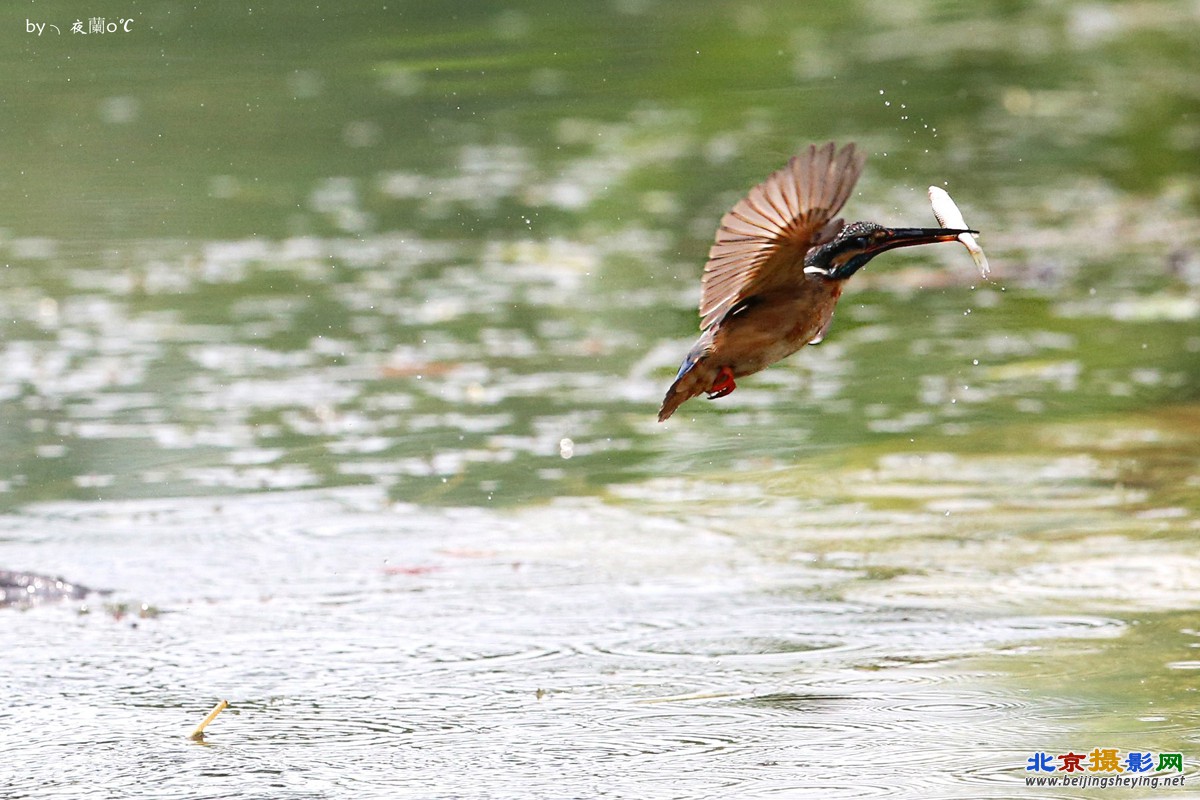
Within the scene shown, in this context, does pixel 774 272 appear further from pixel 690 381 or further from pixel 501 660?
pixel 501 660

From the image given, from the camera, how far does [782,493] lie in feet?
17.1

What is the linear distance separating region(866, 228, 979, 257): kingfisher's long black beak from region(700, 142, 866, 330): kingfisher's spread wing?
0.14 m

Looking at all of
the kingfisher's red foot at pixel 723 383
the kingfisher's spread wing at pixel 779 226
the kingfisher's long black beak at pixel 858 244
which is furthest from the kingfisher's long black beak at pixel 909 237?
the kingfisher's red foot at pixel 723 383

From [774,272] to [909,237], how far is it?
0.76 ft

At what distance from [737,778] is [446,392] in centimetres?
318

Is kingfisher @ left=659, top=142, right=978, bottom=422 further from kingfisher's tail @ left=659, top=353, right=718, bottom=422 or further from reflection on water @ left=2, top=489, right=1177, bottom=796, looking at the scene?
reflection on water @ left=2, top=489, right=1177, bottom=796

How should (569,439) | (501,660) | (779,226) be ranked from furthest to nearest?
(569,439), (501,660), (779,226)

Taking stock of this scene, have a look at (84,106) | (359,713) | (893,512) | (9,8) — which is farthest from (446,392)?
(9,8)

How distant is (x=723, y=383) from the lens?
3.36m

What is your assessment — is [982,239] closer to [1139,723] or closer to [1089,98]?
[1089,98]

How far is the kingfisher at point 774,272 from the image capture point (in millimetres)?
3088

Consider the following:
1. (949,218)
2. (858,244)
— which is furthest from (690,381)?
(949,218)

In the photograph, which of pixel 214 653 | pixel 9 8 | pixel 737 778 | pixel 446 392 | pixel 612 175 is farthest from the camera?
pixel 9 8

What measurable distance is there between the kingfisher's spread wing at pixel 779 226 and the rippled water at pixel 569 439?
0.84 meters
